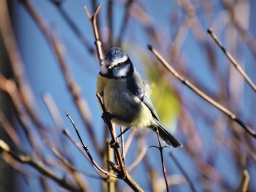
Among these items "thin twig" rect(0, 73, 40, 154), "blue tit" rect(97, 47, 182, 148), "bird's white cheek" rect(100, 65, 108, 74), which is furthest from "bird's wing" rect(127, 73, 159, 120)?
"thin twig" rect(0, 73, 40, 154)

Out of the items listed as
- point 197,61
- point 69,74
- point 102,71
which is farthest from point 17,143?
point 197,61

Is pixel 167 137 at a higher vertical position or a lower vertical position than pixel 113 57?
lower

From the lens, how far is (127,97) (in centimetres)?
151

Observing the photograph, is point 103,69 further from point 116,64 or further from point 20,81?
point 20,81

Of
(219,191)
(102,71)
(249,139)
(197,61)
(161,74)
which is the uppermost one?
(197,61)

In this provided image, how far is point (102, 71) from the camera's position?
1.42m

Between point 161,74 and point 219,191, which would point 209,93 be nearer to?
point 161,74

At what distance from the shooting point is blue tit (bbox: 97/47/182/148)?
1.49m

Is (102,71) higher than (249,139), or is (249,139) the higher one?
(102,71)

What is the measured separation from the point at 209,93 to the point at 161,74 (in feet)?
0.65

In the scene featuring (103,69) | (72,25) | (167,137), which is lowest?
(167,137)

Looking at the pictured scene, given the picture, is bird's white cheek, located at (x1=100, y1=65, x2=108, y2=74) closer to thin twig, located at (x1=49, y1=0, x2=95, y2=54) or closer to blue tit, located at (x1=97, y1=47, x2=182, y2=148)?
blue tit, located at (x1=97, y1=47, x2=182, y2=148)

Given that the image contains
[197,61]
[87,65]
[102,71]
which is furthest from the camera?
[197,61]

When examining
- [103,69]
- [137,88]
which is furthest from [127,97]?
[103,69]
